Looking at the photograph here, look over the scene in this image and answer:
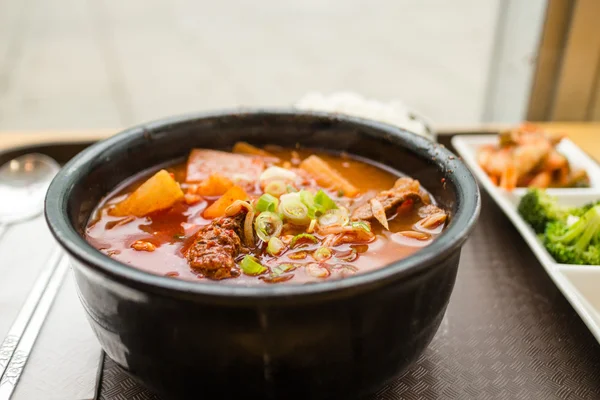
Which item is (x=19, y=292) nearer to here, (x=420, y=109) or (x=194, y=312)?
(x=194, y=312)

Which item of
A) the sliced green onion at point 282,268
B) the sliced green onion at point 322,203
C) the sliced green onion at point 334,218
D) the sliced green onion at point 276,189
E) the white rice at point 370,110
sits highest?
the sliced green onion at point 322,203

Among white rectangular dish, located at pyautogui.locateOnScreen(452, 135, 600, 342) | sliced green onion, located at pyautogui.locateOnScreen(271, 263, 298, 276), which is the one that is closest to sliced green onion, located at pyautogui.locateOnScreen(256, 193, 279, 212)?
sliced green onion, located at pyautogui.locateOnScreen(271, 263, 298, 276)

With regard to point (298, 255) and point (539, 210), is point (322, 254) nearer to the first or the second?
point (298, 255)

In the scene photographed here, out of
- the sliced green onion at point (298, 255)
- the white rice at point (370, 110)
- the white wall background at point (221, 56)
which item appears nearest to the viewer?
the sliced green onion at point (298, 255)

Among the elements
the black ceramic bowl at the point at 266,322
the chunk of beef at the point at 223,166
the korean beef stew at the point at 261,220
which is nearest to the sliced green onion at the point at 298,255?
the korean beef stew at the point at 261,220

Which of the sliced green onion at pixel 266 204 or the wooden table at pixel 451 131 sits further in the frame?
the wooden table at pixel 451 131

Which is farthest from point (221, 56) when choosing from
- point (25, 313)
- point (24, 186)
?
point (25, 313)

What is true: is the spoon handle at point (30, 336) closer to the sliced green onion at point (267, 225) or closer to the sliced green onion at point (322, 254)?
the sliced green onion at point (267, 225)
